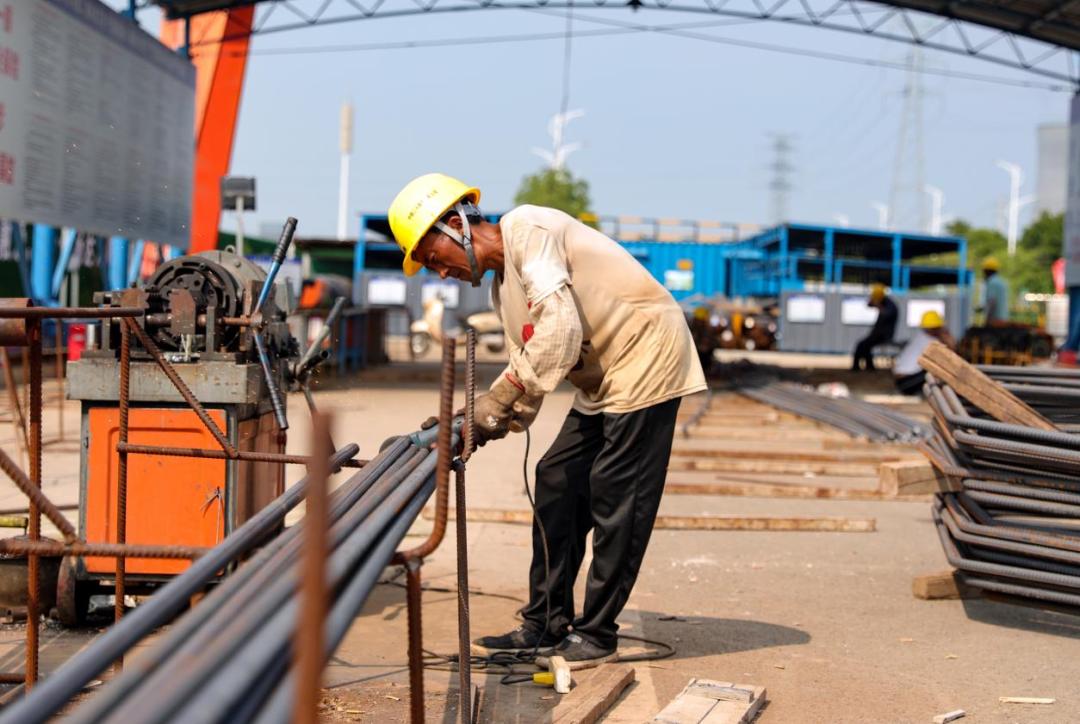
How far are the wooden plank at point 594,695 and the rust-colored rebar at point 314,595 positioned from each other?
2498mm

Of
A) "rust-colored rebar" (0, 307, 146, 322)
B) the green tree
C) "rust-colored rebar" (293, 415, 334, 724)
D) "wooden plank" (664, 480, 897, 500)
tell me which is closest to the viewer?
"rust-colored rebar" (293, 415, 334, 724)

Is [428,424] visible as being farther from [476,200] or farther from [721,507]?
[721,507]

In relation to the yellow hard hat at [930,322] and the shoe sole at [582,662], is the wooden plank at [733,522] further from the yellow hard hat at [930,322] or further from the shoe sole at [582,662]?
the yellow hard hat at [930,322]

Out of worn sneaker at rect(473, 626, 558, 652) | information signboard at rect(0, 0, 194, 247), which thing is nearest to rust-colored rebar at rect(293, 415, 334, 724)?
worn sneaker at rect(473, 626, 558, 652)

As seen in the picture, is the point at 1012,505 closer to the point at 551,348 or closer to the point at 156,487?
the point at 551,348

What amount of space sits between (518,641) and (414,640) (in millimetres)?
2200

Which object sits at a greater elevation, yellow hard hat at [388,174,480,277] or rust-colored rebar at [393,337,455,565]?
yellow hard hat at [388,174,480,277]

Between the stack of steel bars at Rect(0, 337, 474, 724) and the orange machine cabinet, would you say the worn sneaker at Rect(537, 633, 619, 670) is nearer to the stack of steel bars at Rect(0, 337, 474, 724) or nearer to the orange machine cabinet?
the orange machine cabinet

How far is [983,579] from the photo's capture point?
18.5 ft

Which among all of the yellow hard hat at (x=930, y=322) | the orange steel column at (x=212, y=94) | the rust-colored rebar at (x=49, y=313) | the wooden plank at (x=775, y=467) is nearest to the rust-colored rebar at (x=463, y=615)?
the rust-colored rebar at (x=49, y=313)

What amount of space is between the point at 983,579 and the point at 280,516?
12.4 feet

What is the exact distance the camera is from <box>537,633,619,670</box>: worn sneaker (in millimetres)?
4781

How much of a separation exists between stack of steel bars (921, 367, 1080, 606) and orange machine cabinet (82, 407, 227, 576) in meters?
3.23

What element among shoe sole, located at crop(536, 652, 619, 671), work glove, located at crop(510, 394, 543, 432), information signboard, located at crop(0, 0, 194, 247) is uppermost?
information signboard, located at crop(0, 0, 194, 247)
